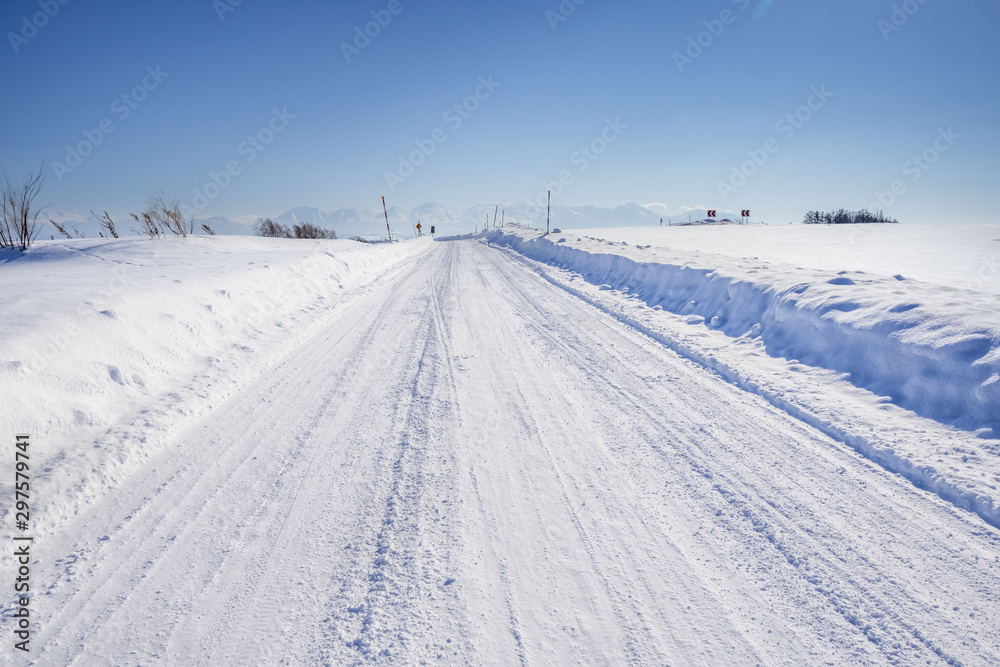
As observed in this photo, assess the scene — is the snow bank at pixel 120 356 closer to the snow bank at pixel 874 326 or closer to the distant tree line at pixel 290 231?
the snow bank at pixel 874 326

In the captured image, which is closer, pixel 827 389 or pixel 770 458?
pixel 770 458

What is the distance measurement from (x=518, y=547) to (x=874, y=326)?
446cm

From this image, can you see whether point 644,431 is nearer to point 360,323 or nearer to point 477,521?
point 477,521

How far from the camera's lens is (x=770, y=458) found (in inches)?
118

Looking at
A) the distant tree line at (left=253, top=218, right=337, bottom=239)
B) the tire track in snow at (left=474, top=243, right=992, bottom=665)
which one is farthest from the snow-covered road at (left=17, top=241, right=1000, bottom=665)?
the distant tree line at (left=253, top=218, right=337, bottom=239)

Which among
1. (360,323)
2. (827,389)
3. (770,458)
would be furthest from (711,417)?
(360,323)

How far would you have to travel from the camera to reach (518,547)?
224 cm

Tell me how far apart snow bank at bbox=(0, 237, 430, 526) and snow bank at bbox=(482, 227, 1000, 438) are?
6354 mm

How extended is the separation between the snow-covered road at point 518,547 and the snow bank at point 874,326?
1.18m

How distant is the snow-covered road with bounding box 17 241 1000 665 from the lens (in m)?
1.75

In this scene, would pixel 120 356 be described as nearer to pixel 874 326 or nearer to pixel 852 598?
pixel 852 598

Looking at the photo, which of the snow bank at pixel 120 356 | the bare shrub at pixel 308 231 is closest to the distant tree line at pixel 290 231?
the bare shrub at pixel 308 231

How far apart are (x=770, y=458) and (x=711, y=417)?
2.16 ft

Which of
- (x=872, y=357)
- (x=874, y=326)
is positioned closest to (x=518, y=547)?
(x=872, y=357)
